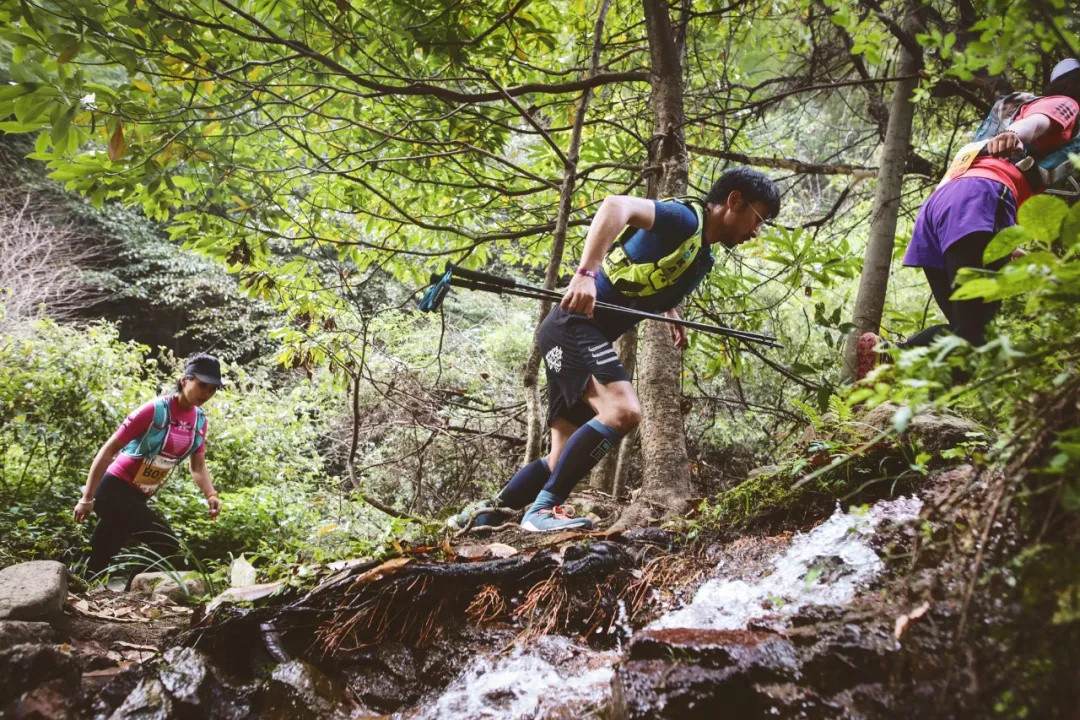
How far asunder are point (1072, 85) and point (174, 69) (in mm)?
4870

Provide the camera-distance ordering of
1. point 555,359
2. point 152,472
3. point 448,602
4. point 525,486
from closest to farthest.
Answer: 1. point 448,602
2. point 555,359
3. point 525,486
4. point 152,472

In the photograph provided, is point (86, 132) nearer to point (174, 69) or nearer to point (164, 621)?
point (174, 69)

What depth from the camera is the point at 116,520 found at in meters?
4.68

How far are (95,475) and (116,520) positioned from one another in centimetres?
46

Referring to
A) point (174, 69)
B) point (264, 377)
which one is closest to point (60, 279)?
point (264, 377)

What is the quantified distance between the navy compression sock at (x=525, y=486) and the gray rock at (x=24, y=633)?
86.2 inches

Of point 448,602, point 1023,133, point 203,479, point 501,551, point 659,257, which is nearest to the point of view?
point 448,602

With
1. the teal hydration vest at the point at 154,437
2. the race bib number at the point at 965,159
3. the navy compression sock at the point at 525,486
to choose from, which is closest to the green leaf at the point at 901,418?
the race bib number at the point at 965,159

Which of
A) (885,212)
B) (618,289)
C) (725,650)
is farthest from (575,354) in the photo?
(885,212)

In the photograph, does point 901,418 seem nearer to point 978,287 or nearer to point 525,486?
point 978,287

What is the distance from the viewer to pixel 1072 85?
2752 millimetres

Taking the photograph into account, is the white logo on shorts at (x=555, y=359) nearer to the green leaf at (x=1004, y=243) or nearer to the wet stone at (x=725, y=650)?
the wet stone at (x=725, y=650)

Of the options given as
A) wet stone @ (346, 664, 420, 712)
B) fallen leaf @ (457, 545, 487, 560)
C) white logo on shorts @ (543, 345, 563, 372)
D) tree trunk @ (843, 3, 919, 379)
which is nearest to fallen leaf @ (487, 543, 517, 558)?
fallen leaf @ (457, 545, 487, 560)

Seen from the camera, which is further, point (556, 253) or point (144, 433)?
point (144, 433)
